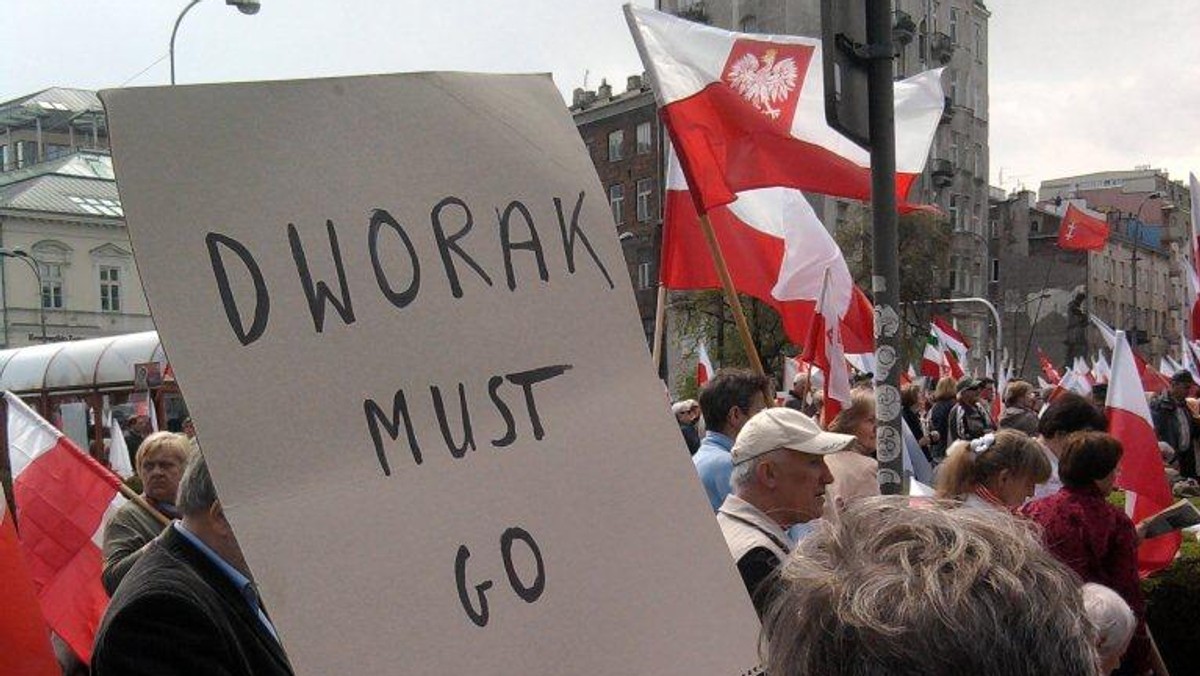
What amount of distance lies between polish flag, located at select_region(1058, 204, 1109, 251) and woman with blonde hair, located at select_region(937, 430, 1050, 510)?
28511mm

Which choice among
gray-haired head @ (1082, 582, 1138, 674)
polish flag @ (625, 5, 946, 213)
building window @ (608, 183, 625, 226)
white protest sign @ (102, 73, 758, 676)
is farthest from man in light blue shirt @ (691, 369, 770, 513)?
building window @ (608, 183, 625, 226)

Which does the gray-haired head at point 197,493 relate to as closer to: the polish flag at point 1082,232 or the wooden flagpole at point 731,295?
the wooden flagpole at point 731,295

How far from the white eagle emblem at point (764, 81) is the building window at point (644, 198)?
52032 mm

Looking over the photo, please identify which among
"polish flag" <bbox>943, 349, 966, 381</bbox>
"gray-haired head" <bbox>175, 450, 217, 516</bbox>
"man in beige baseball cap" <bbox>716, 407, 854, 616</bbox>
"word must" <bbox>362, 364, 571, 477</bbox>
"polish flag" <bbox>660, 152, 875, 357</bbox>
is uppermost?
"polish flag" <bbox>660, 152, 875, 357</bbox>

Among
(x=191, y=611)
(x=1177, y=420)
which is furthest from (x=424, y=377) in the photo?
(x=1177, y=420)

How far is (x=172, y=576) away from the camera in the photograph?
239cm

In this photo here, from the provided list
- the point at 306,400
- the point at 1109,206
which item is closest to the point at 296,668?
the point at 306,400

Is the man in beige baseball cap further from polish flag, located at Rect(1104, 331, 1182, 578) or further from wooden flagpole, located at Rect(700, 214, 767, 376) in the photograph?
polish flag, located at Rect(1104, 331, 1182, 578)

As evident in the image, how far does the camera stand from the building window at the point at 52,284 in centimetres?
5653

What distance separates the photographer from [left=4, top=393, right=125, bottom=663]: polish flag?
4.32m

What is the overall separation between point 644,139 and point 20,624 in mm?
56327

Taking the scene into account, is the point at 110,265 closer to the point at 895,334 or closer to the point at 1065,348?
the point at 1065,348

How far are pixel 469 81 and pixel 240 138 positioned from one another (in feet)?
1.38

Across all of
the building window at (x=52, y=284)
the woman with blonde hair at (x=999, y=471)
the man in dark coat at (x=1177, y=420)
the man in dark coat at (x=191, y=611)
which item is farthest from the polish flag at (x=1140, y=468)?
the building window at (x=52, y=284)
